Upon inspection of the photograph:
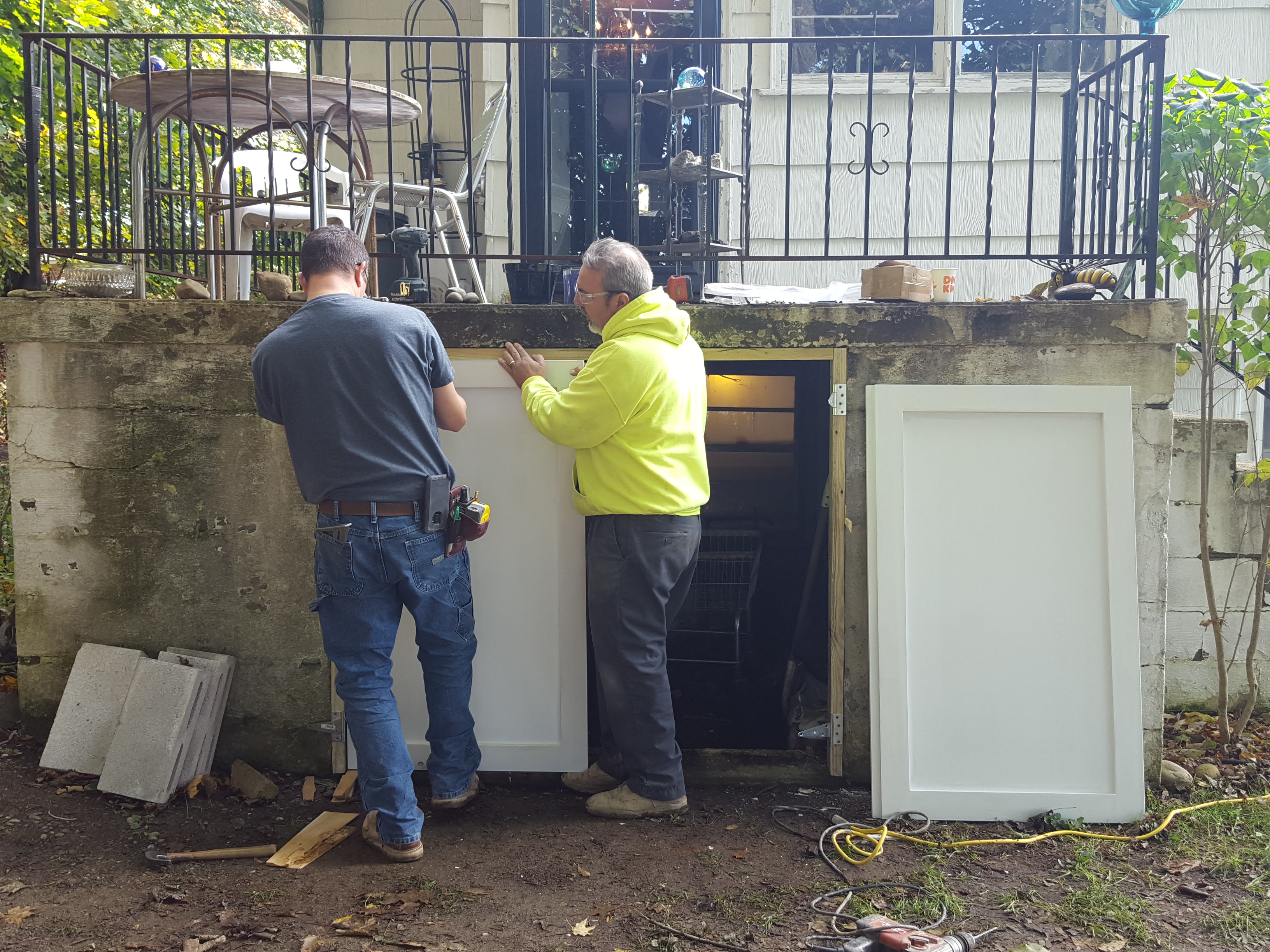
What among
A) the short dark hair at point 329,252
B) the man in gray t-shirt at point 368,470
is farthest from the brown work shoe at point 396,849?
the short dark hair at point 329,252

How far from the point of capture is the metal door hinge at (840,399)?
384 centimetres

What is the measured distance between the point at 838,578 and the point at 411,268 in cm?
228

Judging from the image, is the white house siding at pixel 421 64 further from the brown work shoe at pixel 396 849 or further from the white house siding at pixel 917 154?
the brown work shoe at pixel 396 849

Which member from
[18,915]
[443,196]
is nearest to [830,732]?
[18,915]

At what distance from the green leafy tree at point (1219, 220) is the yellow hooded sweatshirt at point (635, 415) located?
2381 millimetres

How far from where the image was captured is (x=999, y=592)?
3689 millimetres

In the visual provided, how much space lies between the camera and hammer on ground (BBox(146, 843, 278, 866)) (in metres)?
3.24

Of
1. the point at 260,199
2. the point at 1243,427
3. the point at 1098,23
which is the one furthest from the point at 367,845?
the point at 1098,23

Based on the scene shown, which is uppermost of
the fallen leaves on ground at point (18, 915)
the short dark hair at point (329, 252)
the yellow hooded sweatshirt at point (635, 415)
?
the short dark hair at point (329, 252)

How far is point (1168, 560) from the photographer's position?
15.8 feet

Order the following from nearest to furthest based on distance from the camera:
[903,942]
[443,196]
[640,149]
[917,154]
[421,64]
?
1. [903,942]
2. [443,196]
3. [917,154]
4. [640,149]
5. [421,64]

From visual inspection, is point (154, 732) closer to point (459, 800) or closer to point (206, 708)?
point (206, 708)

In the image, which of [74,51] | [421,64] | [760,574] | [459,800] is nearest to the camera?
[459,800]

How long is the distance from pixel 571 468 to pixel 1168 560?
3.19 m
